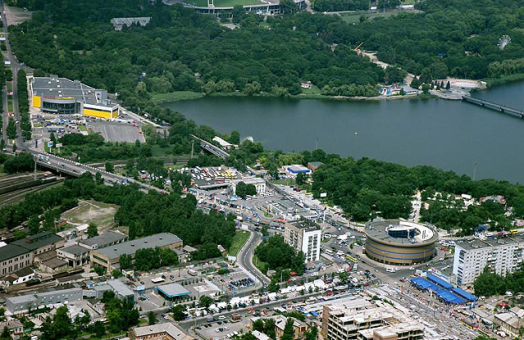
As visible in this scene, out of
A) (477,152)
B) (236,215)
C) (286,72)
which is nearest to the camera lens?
(236,215)

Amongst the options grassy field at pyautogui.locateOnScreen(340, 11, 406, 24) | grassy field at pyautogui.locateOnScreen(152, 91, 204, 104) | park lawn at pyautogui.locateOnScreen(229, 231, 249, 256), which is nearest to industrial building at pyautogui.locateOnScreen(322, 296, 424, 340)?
park lawn at pyautogui.locateOnScreen(229, 231, 249, 256)

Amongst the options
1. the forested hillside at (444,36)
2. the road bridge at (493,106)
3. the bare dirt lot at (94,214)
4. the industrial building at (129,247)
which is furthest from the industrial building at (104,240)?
the forested hillside at (444,36)

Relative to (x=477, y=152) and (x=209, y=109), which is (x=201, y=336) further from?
(x=209, y=109)

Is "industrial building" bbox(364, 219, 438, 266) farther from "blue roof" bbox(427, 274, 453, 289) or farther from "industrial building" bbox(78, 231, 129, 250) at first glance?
"industrial building" bbox(78, 231, 129, 250)

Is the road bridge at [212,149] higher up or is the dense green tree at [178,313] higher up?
the road bridge at [212,149]

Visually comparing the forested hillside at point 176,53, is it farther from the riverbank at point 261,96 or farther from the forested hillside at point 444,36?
the forested hillside at point 444,36

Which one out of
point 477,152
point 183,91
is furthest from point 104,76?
point 477,152
